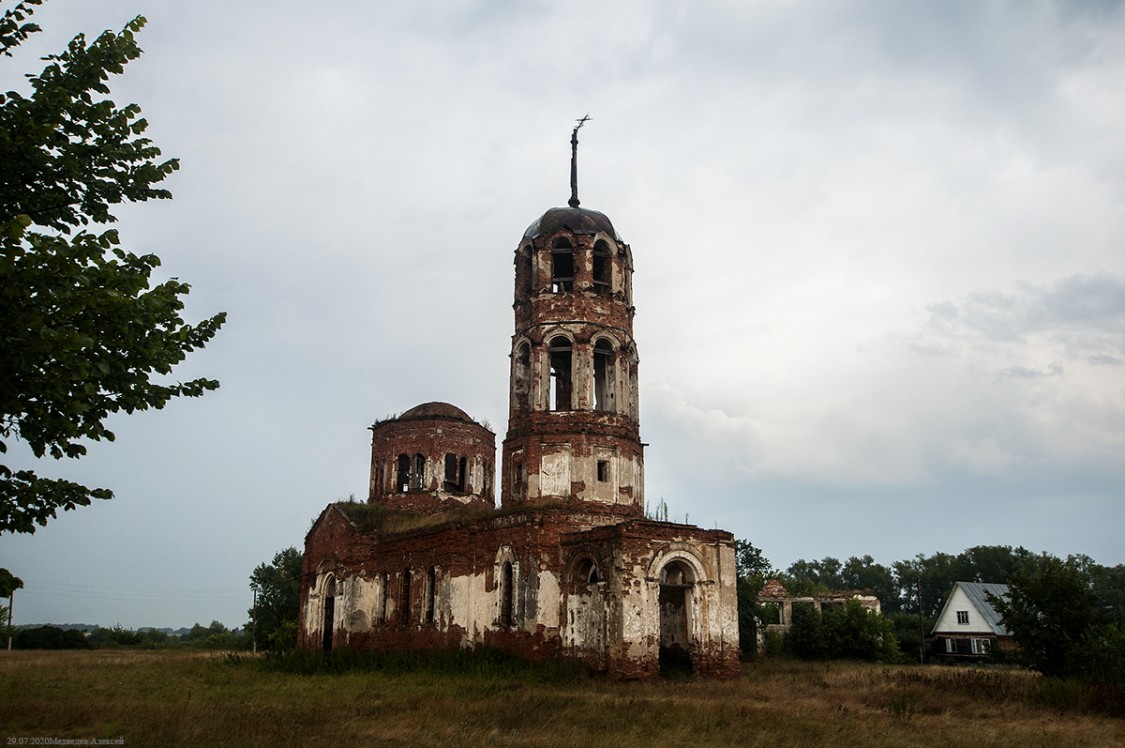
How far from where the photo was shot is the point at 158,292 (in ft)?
25.1

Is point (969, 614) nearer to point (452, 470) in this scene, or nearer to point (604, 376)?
point (452, 470)

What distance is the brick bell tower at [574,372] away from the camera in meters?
24.0

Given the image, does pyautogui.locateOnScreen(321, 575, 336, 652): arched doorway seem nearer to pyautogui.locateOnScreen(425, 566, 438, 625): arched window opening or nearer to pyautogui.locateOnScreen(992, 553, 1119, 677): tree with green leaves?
pyautogui.locateOnScreen(425, 566, 438, 625): arched window opening

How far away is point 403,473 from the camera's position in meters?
34.3

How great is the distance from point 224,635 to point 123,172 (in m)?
61.1

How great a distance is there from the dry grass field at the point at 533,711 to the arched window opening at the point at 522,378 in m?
8.12

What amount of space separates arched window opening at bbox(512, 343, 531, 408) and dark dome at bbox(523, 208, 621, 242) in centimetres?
364

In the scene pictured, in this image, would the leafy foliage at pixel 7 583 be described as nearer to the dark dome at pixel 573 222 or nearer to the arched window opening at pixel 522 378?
the arched window opening at pixel 522 378

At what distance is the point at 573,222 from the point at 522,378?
500 centimetres

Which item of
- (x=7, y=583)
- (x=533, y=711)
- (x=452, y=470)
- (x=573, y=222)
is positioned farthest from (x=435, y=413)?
(x=7, y=583)

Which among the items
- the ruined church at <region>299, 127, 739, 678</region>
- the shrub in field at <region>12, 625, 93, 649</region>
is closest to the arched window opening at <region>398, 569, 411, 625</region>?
the ruined church at <region>299, 127, 739, 678</region>

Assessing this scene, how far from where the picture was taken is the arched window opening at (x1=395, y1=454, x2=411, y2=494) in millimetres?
34031

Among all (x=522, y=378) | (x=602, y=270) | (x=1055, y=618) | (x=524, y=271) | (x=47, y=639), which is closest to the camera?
(x=1055, y=618)

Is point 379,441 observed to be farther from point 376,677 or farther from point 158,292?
point 158,292
